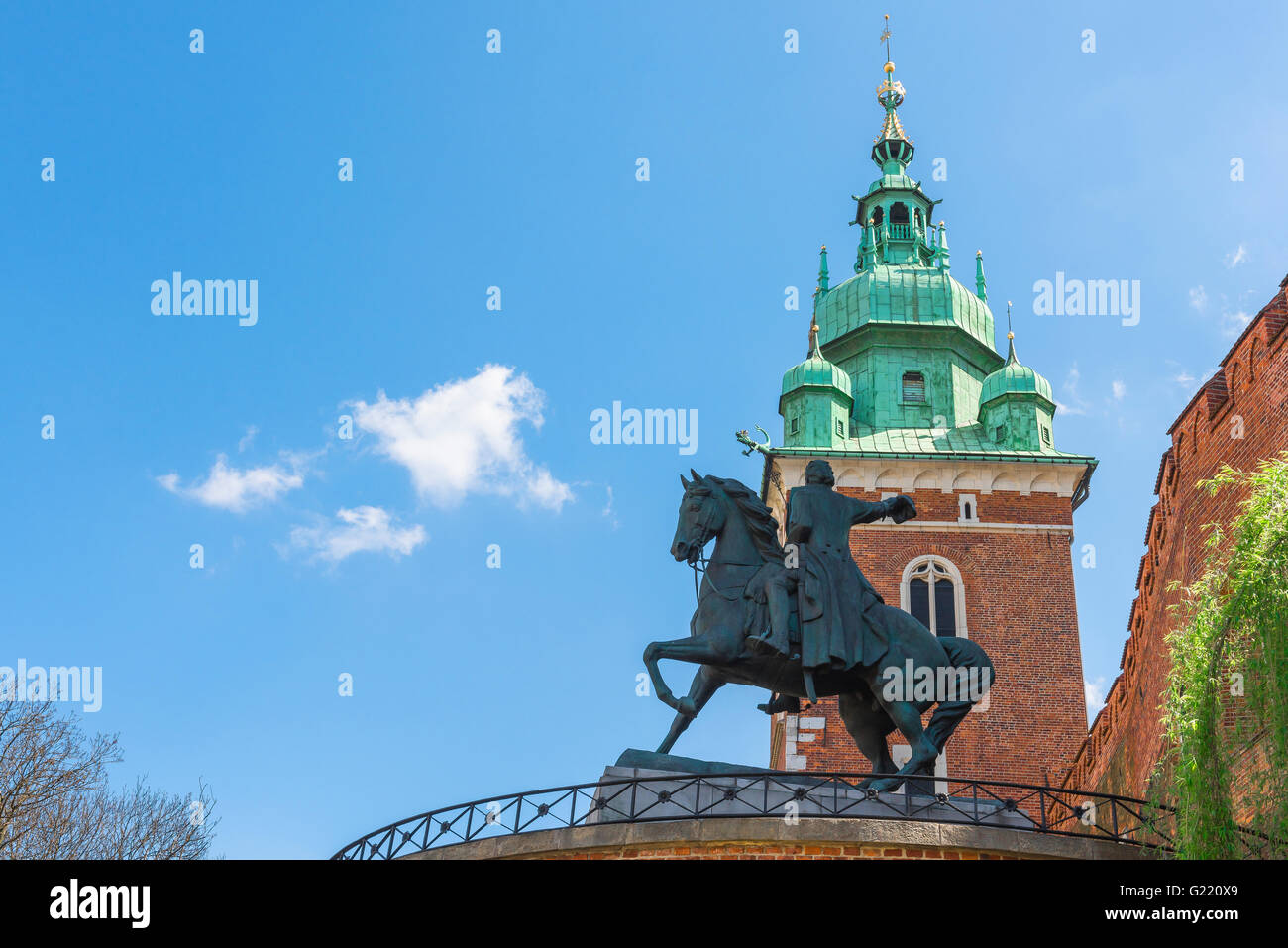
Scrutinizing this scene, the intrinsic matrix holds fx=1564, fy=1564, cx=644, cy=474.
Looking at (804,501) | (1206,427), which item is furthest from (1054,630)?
(804,501)

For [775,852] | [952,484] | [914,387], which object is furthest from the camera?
[914,387]

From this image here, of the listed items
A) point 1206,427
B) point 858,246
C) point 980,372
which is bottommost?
point 1206,427

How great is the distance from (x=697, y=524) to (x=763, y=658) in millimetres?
1677

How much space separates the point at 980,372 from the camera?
143 feet

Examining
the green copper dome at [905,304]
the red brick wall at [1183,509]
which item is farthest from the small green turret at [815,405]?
the red brick wall at [1183,509]

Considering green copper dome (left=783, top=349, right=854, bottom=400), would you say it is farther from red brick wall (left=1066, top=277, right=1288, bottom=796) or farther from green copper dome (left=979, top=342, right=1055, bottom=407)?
red brick wall (left=1066, top=277, right=1288, bottom=796)

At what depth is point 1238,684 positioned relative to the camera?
12.5m

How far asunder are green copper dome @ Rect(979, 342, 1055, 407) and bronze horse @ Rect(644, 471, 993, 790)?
24386 mm

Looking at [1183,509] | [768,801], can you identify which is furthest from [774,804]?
[1183,509]

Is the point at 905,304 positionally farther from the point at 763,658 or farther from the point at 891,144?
the point at 763,658

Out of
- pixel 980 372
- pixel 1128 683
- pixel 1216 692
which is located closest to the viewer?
pixel 1216 692

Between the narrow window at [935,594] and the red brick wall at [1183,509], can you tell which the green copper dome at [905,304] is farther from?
the red brick wall at [1183,509]
